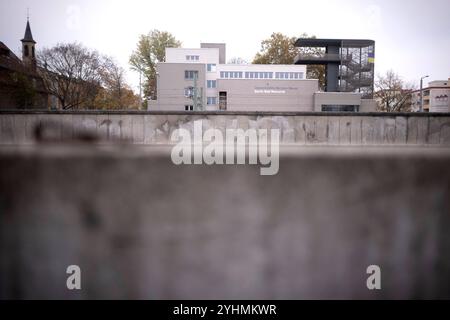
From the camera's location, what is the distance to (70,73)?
40156 mm

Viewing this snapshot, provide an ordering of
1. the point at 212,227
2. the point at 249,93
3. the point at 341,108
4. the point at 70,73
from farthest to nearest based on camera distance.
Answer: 1. the point at 341,108
2. the point at 249,93
3. the point at 70,73
4. the point at 212,227

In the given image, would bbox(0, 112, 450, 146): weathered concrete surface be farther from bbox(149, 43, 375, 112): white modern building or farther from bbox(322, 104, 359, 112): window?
bbox(322, 104, 359, 112): window

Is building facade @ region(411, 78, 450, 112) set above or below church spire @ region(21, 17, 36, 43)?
below

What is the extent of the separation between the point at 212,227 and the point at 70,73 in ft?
141

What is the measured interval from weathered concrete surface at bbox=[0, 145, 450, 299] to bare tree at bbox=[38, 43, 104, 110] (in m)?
41.5

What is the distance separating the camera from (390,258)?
2.83m

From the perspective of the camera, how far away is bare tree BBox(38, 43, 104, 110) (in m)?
39.7

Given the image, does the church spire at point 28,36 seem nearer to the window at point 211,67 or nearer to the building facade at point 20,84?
the building facade at point 20,84

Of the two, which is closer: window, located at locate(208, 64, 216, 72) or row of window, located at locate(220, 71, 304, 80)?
row of window, located at locate(220, 71, 304, 80)

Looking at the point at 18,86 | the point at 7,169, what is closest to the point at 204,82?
the point at 18,86

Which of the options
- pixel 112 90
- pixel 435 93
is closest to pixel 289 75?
pixel 112 90

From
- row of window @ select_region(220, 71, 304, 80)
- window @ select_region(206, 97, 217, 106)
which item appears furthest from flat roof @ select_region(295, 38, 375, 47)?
window @ select_region(206, 97, 217, 106)

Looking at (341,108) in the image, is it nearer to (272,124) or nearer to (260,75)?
(260,75)
